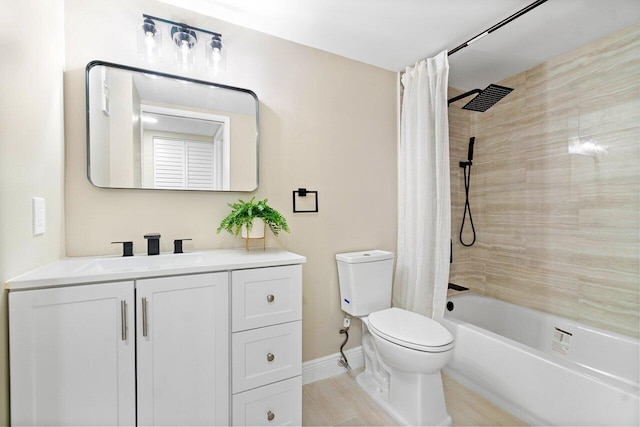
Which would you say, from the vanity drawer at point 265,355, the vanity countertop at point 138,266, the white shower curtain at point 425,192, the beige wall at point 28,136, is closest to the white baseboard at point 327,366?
the white shower curtain at point 425,192

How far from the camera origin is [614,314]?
73.0 inches

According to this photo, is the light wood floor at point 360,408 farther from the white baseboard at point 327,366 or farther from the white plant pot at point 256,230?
the white plant pot at point 256,230

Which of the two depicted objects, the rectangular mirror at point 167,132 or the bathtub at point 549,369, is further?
the rectangular mirror at point 167,132

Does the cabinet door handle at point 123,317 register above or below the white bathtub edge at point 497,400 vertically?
above

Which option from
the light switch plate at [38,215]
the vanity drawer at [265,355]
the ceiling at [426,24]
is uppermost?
the ceiling at [426,24]

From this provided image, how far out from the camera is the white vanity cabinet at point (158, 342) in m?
0.97

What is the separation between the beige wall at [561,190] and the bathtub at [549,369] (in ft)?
0.45

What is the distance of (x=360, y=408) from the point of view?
173 centimetres

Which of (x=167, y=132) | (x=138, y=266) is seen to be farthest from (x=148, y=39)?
(x=138, y=266)

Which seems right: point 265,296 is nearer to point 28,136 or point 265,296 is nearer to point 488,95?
point 28,136

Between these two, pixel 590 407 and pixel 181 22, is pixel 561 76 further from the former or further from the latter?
pixel 181 22

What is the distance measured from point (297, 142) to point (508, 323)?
7.43 ft

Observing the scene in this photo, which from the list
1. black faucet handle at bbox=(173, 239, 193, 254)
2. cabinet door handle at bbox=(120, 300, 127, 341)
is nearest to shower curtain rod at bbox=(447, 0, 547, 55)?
black faucet handle at bbox=(173, 239, 193, 254)

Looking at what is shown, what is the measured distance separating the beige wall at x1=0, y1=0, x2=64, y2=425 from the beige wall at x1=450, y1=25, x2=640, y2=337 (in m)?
2.82
